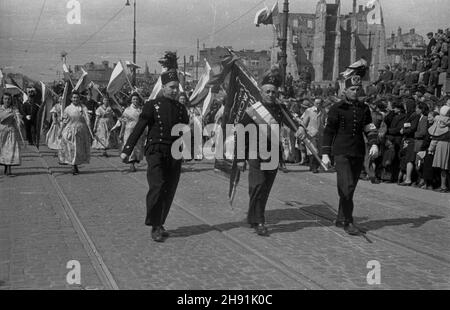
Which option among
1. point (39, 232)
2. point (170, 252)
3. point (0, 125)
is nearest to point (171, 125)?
point (170, 252)

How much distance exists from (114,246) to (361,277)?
9.71 ft

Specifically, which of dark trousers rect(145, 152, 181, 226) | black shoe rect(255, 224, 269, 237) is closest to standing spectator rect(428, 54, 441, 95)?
black shoe rect(255, 224, 269, 237)

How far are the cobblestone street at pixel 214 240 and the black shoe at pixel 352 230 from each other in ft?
0.66

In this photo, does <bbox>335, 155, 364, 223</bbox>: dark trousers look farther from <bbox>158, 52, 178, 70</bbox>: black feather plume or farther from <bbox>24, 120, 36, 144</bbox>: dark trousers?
<bbox>24, 120, 36, 144</bbox>: dark trousers

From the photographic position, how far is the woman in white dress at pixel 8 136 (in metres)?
13.6

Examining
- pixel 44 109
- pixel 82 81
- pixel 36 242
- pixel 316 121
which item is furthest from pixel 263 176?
pixel 44 109

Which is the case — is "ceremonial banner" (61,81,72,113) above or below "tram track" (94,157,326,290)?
above

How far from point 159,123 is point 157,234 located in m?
1.44

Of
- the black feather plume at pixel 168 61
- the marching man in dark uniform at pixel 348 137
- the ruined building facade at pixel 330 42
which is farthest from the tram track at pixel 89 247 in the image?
the ruined building facade at pixel 330 42

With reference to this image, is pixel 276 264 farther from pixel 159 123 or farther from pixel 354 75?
pixel 354 75

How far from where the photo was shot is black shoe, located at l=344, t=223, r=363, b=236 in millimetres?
7840

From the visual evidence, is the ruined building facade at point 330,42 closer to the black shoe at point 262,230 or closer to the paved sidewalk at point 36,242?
the paved sidewalk at point 36,242

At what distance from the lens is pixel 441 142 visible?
1241 cm

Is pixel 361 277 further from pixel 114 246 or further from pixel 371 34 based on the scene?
pixel 371 34
